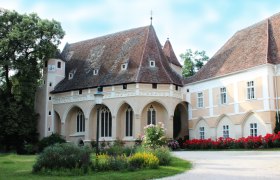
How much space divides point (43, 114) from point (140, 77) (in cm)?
1229

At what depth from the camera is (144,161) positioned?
47.7ft

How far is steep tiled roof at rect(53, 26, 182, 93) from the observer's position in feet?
110

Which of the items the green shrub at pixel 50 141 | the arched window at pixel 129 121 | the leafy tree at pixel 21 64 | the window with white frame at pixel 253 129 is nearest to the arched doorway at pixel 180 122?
the arched window at pixel 129 121

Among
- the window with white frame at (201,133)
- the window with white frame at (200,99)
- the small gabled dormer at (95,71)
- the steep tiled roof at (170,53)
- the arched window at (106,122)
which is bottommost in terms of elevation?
the window with white frame at (201,133)

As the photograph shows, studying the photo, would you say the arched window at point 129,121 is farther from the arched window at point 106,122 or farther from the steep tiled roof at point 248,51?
the steep tiled roof at point 248,51

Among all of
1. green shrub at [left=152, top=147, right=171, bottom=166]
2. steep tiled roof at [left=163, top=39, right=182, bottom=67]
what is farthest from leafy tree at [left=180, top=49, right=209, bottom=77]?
green shrub at [left=152, top=147, right=171, bottom=166]

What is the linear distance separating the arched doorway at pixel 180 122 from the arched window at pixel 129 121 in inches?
193

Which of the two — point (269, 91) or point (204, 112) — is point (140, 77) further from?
point (269, 91)

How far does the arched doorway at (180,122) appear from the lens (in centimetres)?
3619

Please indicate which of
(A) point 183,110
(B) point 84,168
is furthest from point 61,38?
(B) point 84,168

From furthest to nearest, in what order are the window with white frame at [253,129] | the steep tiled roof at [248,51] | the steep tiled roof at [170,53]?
the steep tiled roof at [170,53] < the steep tiled roof at [248,51] < the window with white frame at [253,129]

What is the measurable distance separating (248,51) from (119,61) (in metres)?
12.2

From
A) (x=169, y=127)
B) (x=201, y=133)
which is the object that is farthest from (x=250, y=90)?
(x=169, y=127)

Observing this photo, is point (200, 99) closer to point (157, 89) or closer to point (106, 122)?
point (157, 89)
